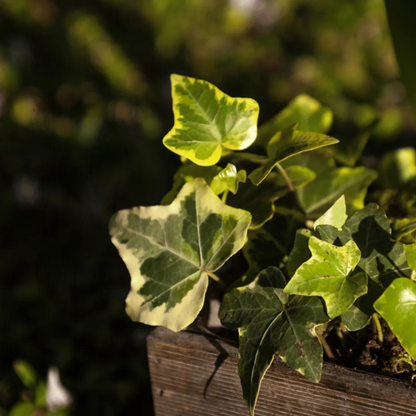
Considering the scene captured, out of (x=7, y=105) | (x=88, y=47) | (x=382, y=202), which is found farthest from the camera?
(x=88, y=47)

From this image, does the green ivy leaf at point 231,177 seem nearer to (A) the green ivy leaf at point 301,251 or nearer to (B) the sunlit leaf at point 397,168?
(A) the green ivy leaf at point 301,251

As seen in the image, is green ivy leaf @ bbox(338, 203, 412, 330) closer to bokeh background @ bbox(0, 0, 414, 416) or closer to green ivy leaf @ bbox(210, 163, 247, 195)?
green ivy leaf @ bbox(210, 163, 247, 195)

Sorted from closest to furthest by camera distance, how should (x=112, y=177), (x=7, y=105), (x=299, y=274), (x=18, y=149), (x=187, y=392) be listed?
1. (x=299, y=274)
2. (x=187, y=392)
3. (x=112, y=177)
4. (x=18, y=149)
5. (x=7, y=105)

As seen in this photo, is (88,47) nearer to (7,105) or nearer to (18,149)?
(7,105)

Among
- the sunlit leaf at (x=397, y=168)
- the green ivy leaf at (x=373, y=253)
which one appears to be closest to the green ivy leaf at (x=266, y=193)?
the green ivy leaf at (x=373, y=253)

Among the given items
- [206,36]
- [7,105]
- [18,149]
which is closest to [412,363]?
[18,149]

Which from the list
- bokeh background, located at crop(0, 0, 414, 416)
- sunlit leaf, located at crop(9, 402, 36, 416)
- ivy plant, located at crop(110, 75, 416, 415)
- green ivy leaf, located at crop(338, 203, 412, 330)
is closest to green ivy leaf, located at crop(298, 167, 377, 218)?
ivy plant, located at crop(110, 75, 416, 415)
